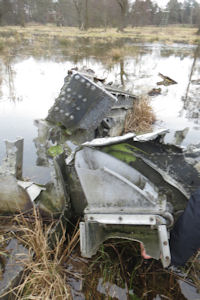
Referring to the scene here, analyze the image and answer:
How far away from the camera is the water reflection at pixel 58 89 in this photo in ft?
14.9

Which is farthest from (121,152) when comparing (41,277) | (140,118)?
(140,118)

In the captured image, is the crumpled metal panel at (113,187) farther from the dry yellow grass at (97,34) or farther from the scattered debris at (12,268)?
the dry yellow grass at (97,34)

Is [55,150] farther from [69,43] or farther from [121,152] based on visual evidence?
[69,43]

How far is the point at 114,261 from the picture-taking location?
6.76 ft

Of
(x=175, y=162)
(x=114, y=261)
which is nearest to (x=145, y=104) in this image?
(x=175, y=162)

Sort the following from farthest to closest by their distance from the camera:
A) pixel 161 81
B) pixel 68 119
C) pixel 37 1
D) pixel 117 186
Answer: pixel 37 1, pixel 161 81, pixel 68 119, pixel 117 186

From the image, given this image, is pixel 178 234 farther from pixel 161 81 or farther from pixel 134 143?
pixel 161 81

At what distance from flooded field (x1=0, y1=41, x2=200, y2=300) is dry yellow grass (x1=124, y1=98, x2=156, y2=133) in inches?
12.7

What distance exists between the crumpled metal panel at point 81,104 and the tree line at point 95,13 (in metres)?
31.1

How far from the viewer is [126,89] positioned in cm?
704

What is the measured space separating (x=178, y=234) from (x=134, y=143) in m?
0.80

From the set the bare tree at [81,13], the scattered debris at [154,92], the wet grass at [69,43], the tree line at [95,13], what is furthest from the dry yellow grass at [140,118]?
the bare tree at [81,13]

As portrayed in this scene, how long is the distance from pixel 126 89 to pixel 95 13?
3381 cm

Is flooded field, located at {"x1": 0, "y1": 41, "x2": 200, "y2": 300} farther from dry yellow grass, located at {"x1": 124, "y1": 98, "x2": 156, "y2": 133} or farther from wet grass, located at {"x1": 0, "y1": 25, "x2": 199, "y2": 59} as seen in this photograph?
wet grass, located at {"x1": 0, "y1": 25, "x2": 199, "y2": 59}
